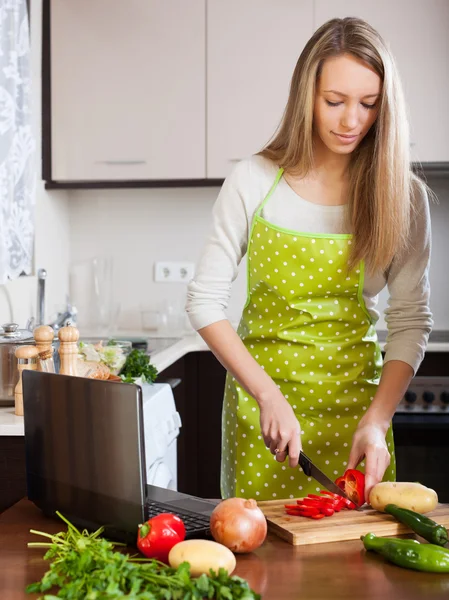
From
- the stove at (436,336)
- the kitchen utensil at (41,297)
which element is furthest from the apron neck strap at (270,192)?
the stove at (436,336)

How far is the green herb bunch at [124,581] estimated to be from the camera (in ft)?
2.94

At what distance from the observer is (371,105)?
1586 millimetres

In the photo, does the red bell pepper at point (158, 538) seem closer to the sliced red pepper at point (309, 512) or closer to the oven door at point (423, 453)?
the sliced red pepper at point (309, 512)

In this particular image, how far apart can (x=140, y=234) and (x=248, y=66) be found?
0.80 meters

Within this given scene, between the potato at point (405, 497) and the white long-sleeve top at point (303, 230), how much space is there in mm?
414

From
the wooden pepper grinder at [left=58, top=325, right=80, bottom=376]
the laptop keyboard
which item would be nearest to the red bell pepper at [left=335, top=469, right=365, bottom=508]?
the laptop keyboard

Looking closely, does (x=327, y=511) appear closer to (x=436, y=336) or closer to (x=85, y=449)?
(x=85, y=449)

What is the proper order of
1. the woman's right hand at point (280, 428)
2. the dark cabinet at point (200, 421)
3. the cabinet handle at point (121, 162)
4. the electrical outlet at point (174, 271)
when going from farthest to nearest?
the electrical outlet at point (174, 271) → the cabinet handle at point (121, 162) → the dark cabinet at point (200, 421) → the woman's right hand at point (280, 428)

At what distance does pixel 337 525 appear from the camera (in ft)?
3.93

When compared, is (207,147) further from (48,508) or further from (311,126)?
(48,508)

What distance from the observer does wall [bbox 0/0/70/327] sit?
9.29ft

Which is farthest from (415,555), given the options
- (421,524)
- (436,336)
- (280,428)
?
(436,336)

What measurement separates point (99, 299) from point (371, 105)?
6.43 ft

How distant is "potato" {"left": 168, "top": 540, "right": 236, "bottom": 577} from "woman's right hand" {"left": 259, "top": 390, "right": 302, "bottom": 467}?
1.34 ft
